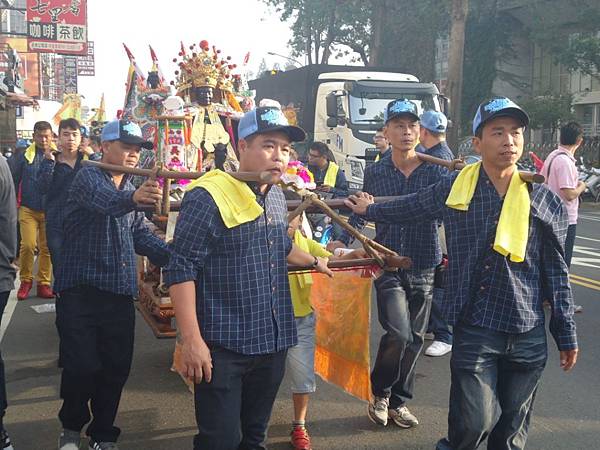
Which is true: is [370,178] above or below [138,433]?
above

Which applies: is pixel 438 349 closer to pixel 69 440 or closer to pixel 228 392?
pixel 69 440

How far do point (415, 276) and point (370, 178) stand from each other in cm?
75

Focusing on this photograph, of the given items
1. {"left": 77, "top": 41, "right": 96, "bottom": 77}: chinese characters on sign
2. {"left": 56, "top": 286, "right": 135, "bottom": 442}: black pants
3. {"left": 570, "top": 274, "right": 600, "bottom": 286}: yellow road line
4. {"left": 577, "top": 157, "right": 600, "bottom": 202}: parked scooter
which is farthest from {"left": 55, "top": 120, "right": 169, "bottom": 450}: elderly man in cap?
{"left": 77, "top": 41, "right": 96, "bottom": 77}: chinese characters on sign

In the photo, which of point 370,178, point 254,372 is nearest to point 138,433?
point 254,372

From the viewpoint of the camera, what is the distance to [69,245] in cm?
404

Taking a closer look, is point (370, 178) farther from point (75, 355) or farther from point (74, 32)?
point (74, 32)

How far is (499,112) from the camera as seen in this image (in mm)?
3139

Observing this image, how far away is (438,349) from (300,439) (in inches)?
96.0

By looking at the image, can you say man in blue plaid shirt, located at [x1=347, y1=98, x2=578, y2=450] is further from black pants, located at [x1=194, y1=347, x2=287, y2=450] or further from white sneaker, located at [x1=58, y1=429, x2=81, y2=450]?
white sneaker, located at [x1=58, y1=429, x2=81, y2=450]

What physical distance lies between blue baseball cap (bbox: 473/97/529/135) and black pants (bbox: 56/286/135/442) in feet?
6.94

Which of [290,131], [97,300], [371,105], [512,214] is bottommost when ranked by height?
[97,300]

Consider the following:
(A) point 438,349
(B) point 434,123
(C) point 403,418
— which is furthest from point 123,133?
(A) point 438,349

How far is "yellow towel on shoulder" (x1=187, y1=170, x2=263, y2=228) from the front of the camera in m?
2.82

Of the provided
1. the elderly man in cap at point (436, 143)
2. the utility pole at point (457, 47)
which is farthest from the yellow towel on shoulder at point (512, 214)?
the utility pole at point (457, 47)
